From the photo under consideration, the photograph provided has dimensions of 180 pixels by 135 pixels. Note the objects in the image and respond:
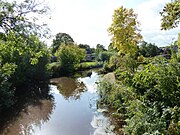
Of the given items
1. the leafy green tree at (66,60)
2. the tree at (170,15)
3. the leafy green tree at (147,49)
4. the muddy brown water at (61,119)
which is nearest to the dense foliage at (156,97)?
the tree at (170,15)

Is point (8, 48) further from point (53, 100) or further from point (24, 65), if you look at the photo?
point (24, 65)

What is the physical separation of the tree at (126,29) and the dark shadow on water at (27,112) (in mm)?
9162

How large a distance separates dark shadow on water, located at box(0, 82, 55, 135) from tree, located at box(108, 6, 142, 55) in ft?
30.1

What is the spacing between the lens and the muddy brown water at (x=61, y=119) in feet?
50.7

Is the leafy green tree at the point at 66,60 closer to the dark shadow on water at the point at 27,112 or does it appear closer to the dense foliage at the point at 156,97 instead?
the dark shadow on water at the point at 27,112

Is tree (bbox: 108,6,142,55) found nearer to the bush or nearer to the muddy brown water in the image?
the muddy brown water

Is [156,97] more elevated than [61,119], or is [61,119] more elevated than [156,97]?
[156,97]

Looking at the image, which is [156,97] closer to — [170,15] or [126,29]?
[170,15]

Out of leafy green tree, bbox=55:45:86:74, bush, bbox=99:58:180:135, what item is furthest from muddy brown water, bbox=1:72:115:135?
leafy green tree, bbox=55:45:86:74

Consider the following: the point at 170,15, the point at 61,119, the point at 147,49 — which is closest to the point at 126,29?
the point at 61,119

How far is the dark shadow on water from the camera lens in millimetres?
17078

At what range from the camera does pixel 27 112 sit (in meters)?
20.8

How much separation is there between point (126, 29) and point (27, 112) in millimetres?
12519

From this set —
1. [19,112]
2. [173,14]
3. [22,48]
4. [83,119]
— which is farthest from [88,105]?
[173,14]
